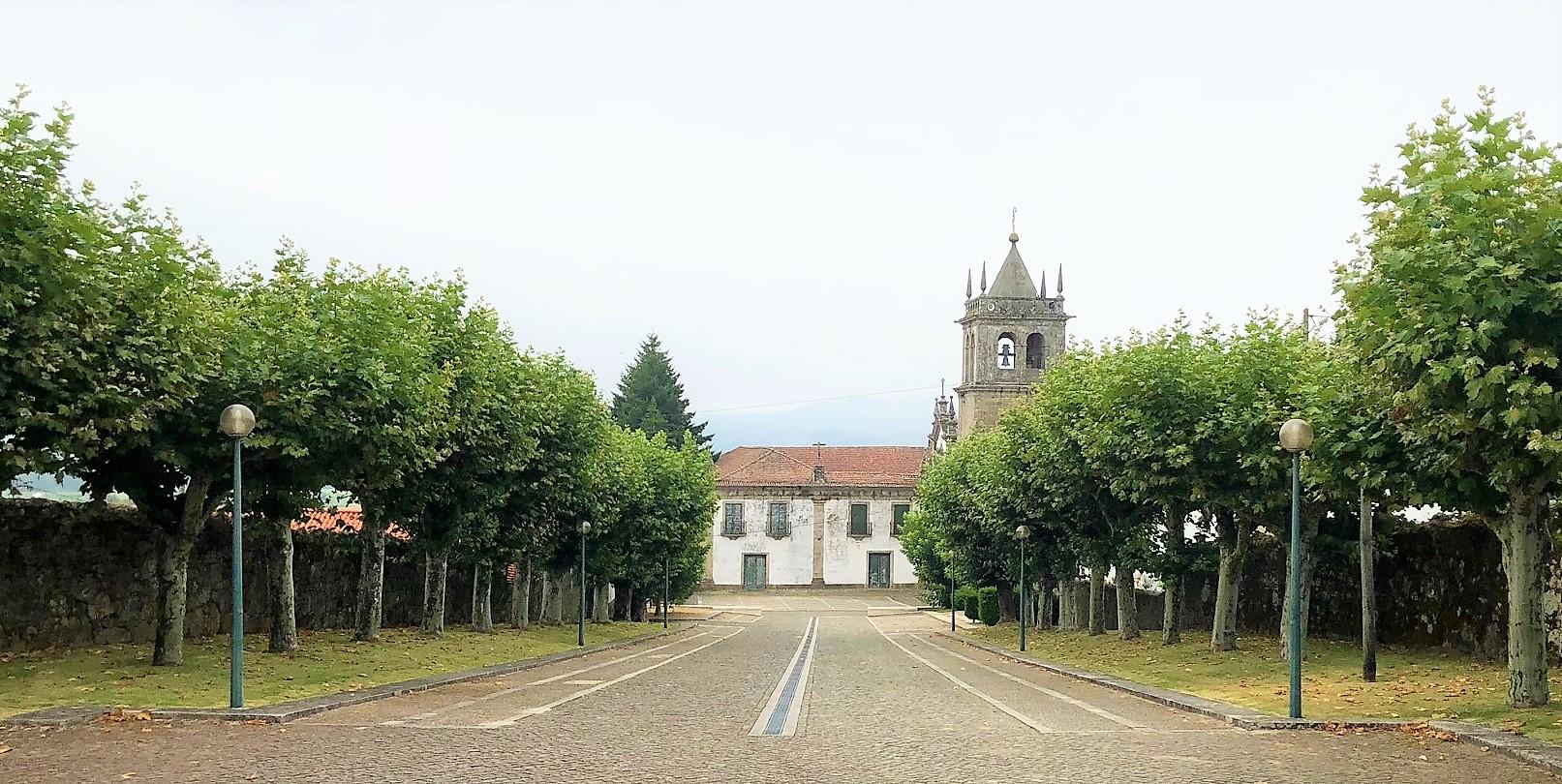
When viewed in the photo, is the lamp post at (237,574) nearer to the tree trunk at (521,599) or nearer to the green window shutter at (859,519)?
the tree trunk at (521,599)

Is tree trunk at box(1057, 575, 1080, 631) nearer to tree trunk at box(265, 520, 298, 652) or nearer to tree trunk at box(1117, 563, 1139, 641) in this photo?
tree trunk at box(1117, 563, 1139, 641)

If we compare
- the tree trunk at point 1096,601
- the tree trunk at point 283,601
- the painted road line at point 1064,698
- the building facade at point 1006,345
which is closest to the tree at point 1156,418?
the painted road line at point 1064,698

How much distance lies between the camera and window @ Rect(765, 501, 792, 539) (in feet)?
367

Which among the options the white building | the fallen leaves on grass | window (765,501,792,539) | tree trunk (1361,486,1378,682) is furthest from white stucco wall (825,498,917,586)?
the fallen leaves on grass

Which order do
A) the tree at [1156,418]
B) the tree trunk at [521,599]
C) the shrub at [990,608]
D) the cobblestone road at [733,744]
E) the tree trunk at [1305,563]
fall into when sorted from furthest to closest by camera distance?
the shrub at [990,608] < the tree trunk at [521,599] < the tree at [1156,418] < the tree trunk at [1305,563] < the cobblestone road at [733,744]

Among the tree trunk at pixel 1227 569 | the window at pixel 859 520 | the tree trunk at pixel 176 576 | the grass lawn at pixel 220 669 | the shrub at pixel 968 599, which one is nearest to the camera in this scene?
the grass lawn at pixel 220 669

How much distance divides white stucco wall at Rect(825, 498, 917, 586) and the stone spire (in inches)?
827

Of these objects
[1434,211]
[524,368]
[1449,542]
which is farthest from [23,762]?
[1449,542]

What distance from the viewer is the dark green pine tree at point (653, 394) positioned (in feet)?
385

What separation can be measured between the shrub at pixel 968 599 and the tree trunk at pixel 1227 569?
133ft

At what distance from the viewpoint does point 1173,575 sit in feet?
113

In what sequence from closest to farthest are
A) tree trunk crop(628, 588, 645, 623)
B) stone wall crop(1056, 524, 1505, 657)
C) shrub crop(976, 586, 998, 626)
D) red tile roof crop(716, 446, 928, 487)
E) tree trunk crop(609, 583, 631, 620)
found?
stone wall crop(1056, 524, 1505, 657) < shrub crop(976, 586, 998, 626) < tree trunk crop(609, 583, 631, 620) < tree trunk crop(628, 588, 645, 623) < red tile roof crop(716, 446, 928, 487)

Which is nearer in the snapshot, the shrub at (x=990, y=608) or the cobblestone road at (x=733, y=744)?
the cobblestone road at (x=733, y=744)

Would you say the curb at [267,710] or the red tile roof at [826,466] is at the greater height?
the red tile roof at [826,466]
